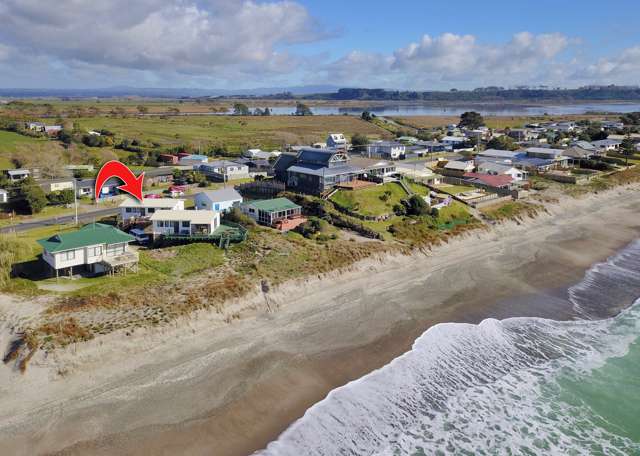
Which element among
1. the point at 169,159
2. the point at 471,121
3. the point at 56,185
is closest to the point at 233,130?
the point at 169,159

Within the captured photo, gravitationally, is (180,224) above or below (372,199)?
below

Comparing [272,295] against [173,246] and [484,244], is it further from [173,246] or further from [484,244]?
[484,244]

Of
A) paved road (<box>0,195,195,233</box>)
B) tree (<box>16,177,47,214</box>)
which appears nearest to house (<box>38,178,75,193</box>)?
tree (<box>16,177,47,214</box>)

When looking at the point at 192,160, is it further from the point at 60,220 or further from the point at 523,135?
the point at 523,135

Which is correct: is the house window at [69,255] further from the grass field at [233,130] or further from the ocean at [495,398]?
the grass field at [233,130]

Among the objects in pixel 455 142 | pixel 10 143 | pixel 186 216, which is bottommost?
pixel 186 216

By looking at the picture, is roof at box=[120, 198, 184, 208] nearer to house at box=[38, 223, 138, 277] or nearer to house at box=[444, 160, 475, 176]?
house at box=[38, 223, 138, 277]

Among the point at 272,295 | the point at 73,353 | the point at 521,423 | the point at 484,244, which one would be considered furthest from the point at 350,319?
the point at 484,244
